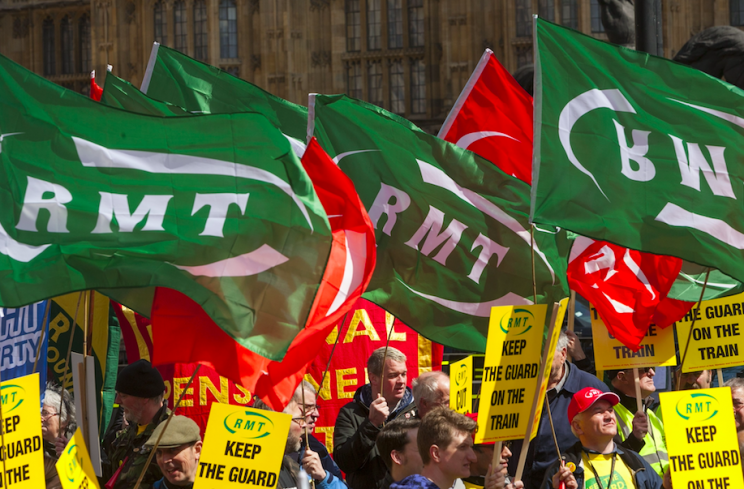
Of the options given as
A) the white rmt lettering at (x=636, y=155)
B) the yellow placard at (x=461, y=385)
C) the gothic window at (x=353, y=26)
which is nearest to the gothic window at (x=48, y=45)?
Answer: the gothic window at (x=353, y=26)

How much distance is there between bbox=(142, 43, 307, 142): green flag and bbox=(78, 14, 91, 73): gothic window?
1310 inches

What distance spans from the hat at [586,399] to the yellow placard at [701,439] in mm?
215

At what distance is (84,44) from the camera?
38.9m

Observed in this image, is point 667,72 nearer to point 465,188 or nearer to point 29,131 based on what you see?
point 465,188

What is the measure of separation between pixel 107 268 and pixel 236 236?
49 cm

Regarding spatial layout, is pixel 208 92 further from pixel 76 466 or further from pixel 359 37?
pixel 359 37

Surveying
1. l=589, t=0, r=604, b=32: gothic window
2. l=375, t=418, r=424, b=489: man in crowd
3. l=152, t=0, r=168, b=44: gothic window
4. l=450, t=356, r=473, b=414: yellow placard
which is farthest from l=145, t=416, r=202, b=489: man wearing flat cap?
l=152, t=0, r=168, b=44: gothic window

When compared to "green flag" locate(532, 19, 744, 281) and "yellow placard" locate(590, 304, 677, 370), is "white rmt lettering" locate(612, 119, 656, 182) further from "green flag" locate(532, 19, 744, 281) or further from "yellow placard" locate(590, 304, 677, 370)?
"yellow placard" locate(590, 304, 677, 370)

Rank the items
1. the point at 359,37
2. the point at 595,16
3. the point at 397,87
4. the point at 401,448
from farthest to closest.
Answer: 1. the point at 359,37
2. the point at 397,87
3. the point at 595,16
4. the point at 401,448

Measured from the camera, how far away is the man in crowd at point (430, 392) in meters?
5.31

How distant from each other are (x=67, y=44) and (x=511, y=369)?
36.8m

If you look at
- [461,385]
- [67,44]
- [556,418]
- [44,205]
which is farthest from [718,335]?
[67,44]

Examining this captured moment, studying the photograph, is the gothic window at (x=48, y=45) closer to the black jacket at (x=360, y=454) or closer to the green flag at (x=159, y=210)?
the black jacket at (x=360, y=454)

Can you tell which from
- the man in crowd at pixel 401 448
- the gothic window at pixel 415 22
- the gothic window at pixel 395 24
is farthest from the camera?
the gothic window at pixel 395 24
